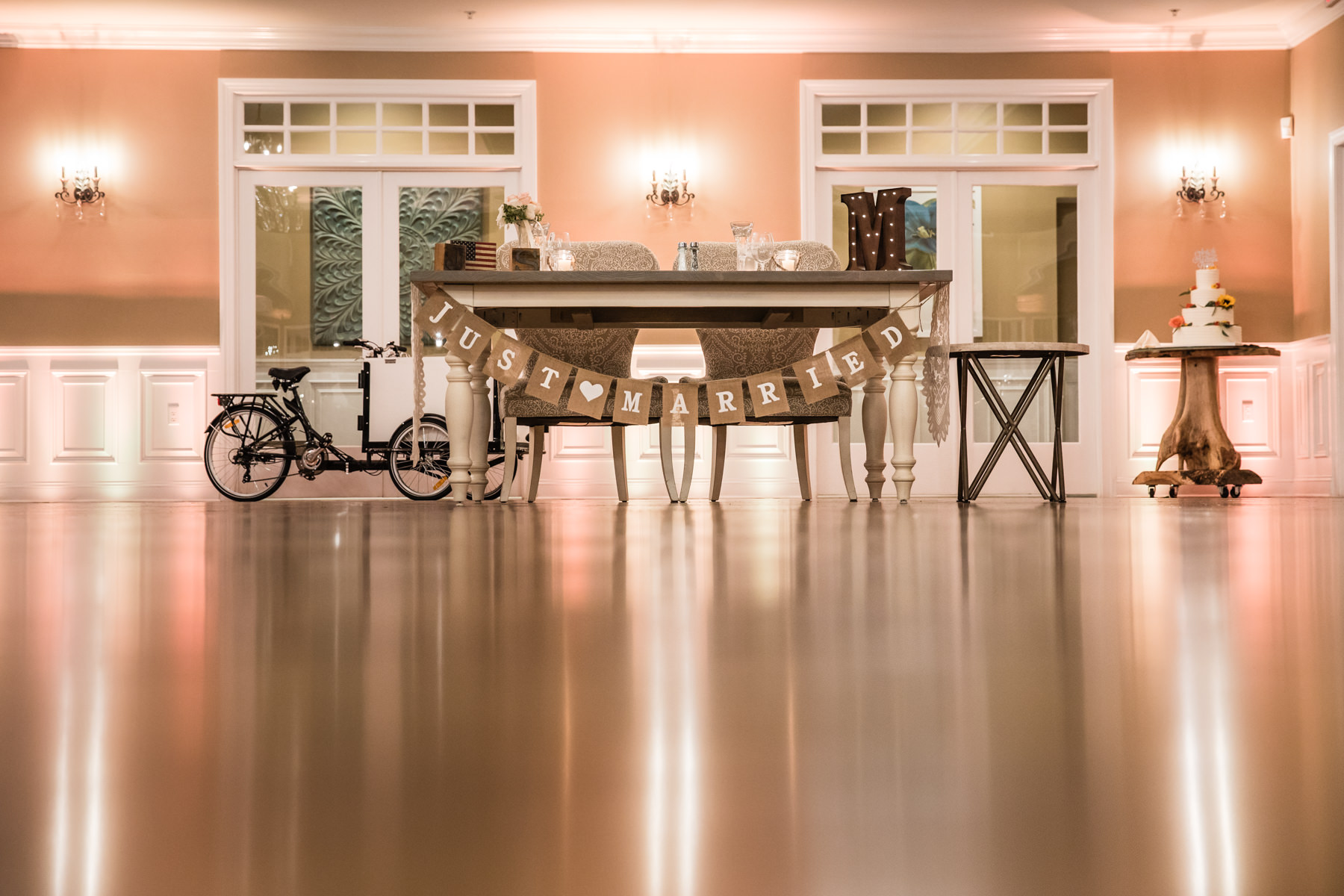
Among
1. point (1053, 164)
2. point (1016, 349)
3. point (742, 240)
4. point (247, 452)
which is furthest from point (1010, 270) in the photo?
point (247, 452)

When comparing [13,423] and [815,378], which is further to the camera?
[13,423]

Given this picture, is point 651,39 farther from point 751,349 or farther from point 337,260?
point 751,349

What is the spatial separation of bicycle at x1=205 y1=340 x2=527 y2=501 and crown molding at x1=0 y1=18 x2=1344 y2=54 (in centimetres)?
207

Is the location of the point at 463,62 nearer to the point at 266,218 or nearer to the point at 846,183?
the point at 266,218

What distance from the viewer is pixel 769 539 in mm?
1629

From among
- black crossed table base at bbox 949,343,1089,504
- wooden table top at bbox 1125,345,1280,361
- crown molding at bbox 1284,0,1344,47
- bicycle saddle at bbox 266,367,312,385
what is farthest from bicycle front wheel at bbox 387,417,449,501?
crown molding at bbox 1284,0,1344,47

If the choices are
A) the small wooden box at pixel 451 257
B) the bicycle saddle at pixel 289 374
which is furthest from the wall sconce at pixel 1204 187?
the bicycle saddle at pixel 289 374

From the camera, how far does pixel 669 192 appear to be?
6.92m

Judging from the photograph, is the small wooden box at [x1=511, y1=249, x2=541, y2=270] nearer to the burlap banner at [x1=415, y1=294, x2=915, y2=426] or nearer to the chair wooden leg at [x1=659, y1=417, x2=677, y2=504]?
the burlap banner at [x1=415, y1=294, x2=915, y2=426]

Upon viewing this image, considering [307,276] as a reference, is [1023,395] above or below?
below

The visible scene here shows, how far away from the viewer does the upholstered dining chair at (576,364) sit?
12.8 ft

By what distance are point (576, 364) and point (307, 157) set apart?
12.9 ft

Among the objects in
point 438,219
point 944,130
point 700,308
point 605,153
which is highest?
point 944,130

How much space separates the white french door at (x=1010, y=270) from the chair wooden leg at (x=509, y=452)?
11.5 feet
